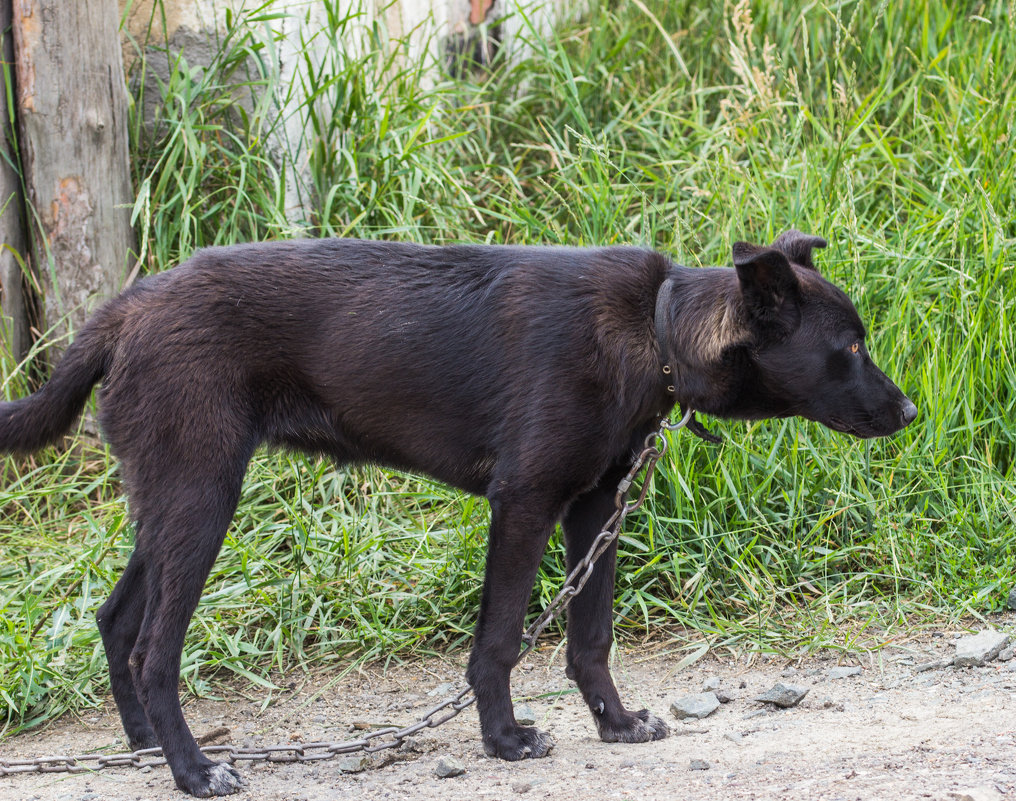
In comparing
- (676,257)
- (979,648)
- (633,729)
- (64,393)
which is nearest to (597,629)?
(633,729)

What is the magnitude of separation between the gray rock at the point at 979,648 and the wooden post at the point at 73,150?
3.41 m

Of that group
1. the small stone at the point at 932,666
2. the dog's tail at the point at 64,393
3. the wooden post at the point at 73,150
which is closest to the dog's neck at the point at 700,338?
the small stone at the point at 932,666

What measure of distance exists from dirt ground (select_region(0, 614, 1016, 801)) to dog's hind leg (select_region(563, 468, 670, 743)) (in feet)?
0.22

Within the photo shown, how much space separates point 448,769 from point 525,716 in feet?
1.63

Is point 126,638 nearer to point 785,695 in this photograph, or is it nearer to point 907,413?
point 785,695

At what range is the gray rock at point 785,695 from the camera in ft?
10.00

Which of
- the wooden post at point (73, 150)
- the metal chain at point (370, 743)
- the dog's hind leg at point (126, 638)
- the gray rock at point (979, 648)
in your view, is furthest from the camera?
the wooden post at point (73, 150)

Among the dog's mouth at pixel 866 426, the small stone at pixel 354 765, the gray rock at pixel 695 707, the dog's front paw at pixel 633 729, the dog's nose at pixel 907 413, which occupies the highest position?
the dog's nose at pixel 907 413

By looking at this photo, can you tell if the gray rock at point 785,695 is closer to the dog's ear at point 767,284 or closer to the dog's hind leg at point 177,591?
the dog's ear at point 767,284

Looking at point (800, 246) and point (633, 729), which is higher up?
point (800, 246)

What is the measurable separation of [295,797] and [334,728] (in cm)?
61

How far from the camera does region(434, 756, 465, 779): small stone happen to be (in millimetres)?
2689

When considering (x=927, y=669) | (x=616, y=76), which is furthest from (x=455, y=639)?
(x=616, y=76)

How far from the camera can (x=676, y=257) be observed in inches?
172
